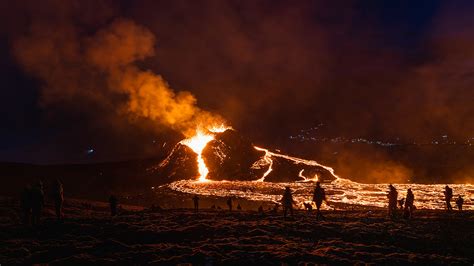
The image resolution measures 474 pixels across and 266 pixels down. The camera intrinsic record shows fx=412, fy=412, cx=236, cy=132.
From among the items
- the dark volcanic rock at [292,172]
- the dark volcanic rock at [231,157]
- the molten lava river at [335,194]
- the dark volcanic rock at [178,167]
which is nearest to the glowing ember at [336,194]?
the molten lava river at [335,194]

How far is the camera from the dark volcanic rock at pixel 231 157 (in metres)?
113

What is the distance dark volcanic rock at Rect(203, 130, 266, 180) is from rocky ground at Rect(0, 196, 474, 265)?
85780 mm

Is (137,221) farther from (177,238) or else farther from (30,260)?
(30,260)

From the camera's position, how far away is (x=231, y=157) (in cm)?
12850

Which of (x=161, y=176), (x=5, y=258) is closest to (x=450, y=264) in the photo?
(x=5, y=258)

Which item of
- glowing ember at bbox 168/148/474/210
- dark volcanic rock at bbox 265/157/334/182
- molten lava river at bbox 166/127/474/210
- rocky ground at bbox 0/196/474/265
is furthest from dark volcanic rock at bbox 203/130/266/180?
rocky ground at bbox 0/196/474/265

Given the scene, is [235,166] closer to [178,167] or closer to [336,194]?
[178,167]

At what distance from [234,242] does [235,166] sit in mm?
102451

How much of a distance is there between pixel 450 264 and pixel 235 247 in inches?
320

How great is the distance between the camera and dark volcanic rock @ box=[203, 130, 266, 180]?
112575 millimetres

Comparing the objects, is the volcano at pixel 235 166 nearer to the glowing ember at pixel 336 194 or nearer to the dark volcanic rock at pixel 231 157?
the dark volcanic rock at pixel 231 157

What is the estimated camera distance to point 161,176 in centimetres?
10400

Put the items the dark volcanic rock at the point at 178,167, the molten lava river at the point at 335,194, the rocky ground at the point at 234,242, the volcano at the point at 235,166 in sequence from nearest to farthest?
1. the rocky ground at the point at 234,242
2. the molten lava river at the point at 335,194
3. the dark volcanic rock at the point at 178,167
4. the volcano at the point at 235,166

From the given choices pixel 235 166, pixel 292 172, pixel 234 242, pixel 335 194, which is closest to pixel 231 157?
pixel 235 166
